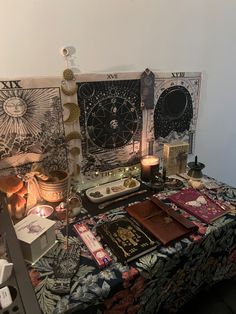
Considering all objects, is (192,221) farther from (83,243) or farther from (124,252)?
(83,243)

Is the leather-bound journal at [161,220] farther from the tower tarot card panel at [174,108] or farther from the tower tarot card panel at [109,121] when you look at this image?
the tower tarot card panel at [174,108]

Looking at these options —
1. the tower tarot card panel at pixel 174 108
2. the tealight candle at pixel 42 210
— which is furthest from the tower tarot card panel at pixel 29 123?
the tower tarot card panel at pixel 174 108

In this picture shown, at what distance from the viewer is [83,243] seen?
843mm

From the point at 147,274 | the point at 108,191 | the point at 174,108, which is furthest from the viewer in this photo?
the point at 174,108

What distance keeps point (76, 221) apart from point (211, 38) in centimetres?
125

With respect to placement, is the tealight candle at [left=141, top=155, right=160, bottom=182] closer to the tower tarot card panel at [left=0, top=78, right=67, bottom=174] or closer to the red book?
the red book

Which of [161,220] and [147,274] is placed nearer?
[147,274]

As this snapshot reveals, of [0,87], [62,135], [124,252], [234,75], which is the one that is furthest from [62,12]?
[234,75]

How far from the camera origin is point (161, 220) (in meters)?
0.95

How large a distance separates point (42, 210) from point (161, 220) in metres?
0.48

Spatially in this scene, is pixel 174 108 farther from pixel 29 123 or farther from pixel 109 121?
pixel 29 123

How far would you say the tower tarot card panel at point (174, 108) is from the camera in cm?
132

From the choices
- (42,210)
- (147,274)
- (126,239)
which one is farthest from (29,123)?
(147,274)

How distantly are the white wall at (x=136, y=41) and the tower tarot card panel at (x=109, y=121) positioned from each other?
7 cm
